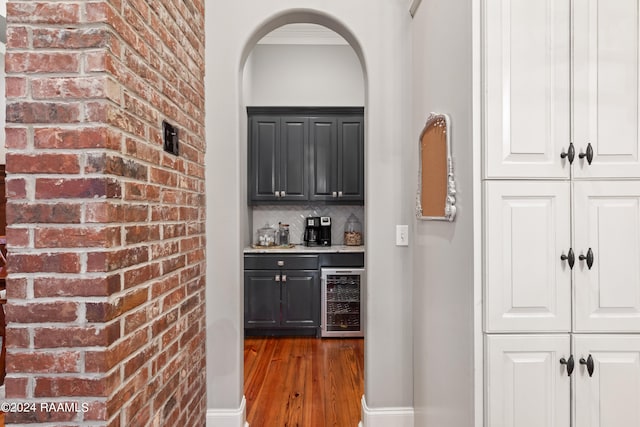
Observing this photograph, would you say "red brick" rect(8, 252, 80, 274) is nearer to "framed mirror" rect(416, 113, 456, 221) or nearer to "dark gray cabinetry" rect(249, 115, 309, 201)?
"framed mirror" rect(416, 113, 456, 221)

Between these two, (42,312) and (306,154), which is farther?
(306,154)

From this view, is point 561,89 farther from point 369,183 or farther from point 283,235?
point 283,235

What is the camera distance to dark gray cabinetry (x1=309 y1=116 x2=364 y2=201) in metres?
4.16

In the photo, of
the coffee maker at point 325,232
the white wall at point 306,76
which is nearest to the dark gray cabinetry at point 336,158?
the coffee maker at point 325,232

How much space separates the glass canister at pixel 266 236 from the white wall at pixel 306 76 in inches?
57.1

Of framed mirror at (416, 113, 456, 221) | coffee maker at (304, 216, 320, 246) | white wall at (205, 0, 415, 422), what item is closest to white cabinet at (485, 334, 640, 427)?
framed mirror at (416, 113, 456, 221)

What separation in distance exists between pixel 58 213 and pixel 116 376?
0.53 meters

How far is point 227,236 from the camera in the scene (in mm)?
2164

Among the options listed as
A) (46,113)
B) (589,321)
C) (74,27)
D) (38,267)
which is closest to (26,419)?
(38,267)

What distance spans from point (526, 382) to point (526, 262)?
16.7 inches

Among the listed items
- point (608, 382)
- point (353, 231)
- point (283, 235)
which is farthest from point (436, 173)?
point (283, 235)

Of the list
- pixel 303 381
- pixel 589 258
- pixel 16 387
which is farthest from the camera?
pixel 303 381

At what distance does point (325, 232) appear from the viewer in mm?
4328

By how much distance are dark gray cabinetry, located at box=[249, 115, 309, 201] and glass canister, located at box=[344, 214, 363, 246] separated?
0.72 m
